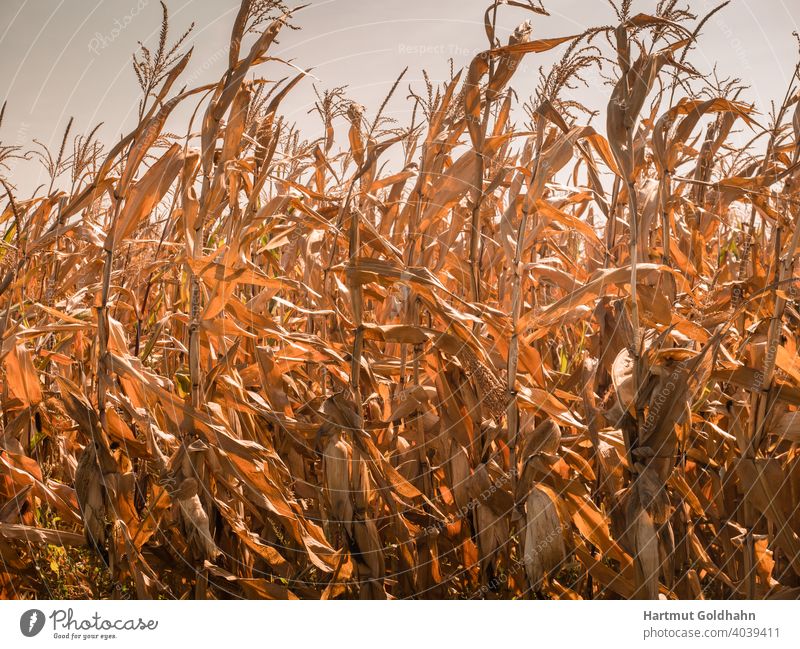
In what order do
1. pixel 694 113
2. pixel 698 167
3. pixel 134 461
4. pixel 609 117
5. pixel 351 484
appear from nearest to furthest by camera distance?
pixel 609 117 → pixel 351 484 → pixel 694 113 → pixel 134 461 → pixel 698 167

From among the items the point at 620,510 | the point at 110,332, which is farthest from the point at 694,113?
the point at 110,332

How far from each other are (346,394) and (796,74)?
1.11 m

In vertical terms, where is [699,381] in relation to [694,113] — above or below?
below

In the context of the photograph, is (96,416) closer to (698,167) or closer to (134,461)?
Answer: (134,461)

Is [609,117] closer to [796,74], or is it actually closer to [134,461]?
[796,74]

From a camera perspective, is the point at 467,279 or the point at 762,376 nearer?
the point at 762,376

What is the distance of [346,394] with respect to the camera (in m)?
1.36

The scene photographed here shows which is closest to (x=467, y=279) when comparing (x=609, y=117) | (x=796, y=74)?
(x=609, y=117)

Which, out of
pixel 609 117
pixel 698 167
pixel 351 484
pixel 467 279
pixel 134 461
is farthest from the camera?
pixel 698 167

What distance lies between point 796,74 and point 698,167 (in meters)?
0.52

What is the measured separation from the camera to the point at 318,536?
1.31 m

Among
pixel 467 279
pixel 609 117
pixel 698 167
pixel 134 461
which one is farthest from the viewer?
pixel 698 167
